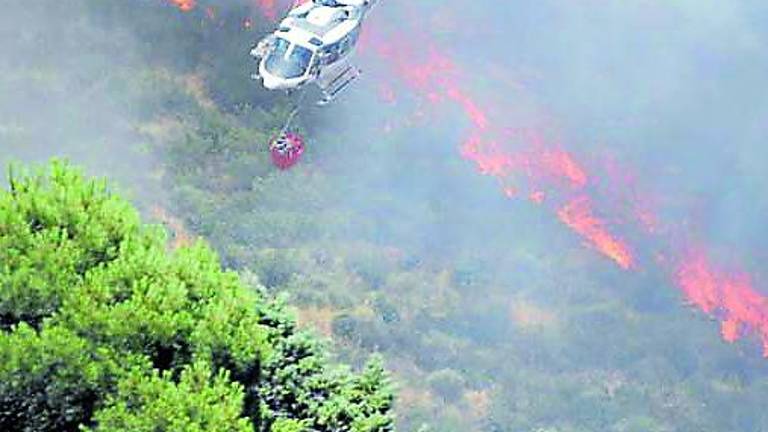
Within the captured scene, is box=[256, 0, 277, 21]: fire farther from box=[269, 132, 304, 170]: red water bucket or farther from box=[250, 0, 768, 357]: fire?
box=[269, 132, 304, 170]: red water bucket

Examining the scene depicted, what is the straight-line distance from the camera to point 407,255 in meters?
37.2

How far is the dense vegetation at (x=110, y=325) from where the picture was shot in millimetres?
14641

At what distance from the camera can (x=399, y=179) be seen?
39.6 meters

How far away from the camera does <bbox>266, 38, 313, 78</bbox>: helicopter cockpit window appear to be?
Answer: 108 ft

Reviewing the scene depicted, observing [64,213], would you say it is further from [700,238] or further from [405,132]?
[700,238]

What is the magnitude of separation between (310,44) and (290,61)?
76cm

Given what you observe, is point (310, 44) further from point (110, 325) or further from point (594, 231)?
point (110, 325)

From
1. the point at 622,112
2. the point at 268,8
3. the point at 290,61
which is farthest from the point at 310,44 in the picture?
the point at 622,112

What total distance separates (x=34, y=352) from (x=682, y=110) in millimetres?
35971

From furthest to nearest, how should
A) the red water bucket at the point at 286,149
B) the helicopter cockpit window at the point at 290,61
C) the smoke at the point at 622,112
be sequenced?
the smoke at the point at 622,112, the red water bucket at the point at 286,149, the helicopter cockpit window at the point at 290,61

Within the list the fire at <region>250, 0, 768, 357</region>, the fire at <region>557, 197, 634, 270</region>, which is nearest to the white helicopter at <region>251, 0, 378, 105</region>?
the fire at <region>250, 0, 768, 357</region>

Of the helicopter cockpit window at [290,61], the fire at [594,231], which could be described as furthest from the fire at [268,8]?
the fire at [594,231]

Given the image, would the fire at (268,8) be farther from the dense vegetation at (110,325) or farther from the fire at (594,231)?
the dense vegetation at (110,325)

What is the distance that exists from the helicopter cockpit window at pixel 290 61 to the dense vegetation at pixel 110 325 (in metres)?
16.3
